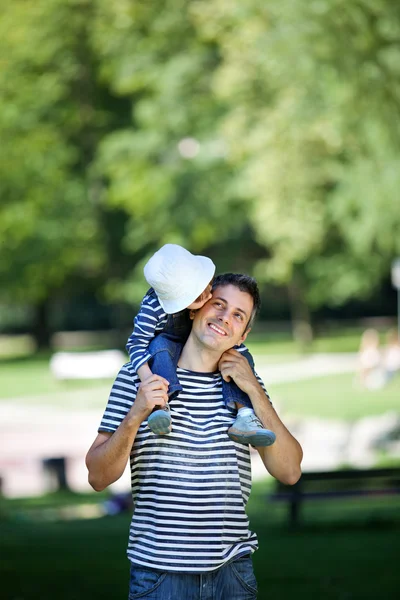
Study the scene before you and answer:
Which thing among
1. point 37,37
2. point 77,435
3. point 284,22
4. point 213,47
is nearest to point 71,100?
point 37,37

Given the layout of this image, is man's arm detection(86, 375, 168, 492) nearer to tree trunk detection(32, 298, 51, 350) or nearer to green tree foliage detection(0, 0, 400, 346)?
green tree foliage detection(0, 0, 400, 346)

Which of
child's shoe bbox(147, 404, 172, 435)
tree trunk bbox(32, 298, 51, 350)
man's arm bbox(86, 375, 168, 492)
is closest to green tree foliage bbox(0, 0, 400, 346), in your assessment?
tree trunk bbox(32, 298, 51, 350)

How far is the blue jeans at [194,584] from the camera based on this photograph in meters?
2.93

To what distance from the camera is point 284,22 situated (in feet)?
42.6

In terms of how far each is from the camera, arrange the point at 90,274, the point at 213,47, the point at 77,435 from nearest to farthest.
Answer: the point at 77,435 < the point at 213,47 < the point at 90,274

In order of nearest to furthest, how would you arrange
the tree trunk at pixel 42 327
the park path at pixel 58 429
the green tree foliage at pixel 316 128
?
the green tree foliage at pixel 316 128 < the park path at pixel 58 429 < the tree trunk at pixel 42 327

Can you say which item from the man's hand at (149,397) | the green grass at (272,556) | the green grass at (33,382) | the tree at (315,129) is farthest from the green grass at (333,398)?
the man's hand at (149,397)

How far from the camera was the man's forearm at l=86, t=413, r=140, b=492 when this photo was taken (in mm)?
2934

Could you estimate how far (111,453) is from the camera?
2961mm

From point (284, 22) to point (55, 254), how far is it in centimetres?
2315

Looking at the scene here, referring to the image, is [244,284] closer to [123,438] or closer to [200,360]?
[200,360]

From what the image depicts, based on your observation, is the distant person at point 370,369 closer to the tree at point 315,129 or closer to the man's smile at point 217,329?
the tree at point 315,129

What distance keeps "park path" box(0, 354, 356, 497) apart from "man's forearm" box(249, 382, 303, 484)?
11.7 metres

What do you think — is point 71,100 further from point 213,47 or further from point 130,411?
point 130,411
